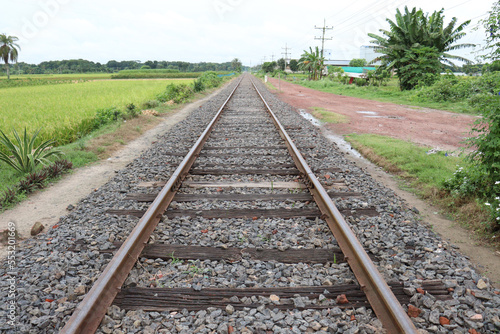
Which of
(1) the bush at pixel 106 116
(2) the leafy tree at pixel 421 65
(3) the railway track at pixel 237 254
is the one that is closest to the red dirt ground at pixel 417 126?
(3) the railway track at pixel 237 254

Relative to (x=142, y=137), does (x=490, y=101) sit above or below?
above

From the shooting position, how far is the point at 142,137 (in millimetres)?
8641

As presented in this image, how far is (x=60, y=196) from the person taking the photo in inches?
179

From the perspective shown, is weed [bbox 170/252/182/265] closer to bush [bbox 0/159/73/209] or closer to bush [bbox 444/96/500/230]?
bush [bbox 0/159/73/209]

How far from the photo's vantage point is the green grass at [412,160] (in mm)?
5046

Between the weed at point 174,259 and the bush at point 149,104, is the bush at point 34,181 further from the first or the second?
the bush at point 149,104

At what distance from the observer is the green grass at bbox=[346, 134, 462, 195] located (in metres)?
5.05

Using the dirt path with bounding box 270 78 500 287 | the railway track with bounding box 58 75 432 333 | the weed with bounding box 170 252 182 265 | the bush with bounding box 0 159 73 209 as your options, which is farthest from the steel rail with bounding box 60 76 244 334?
the dirt path with bounding box 270 78 500 287

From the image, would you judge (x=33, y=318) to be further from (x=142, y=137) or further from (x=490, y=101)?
(x=142, y=137)

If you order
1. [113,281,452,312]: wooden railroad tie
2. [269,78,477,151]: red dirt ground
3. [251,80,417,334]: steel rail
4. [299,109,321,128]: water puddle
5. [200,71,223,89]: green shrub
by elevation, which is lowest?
[269,78,477,151]: red dirt ground

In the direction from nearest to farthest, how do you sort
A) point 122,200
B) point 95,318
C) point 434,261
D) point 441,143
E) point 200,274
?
point 95,318 < point 200,274 < point 434,261 < point 122,200 < point 441,143

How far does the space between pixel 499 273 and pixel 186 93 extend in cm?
1911

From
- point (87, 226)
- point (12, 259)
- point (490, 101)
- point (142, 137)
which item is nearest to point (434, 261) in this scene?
point (490, 101)

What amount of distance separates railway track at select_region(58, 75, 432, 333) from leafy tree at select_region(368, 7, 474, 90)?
21.5 metres
